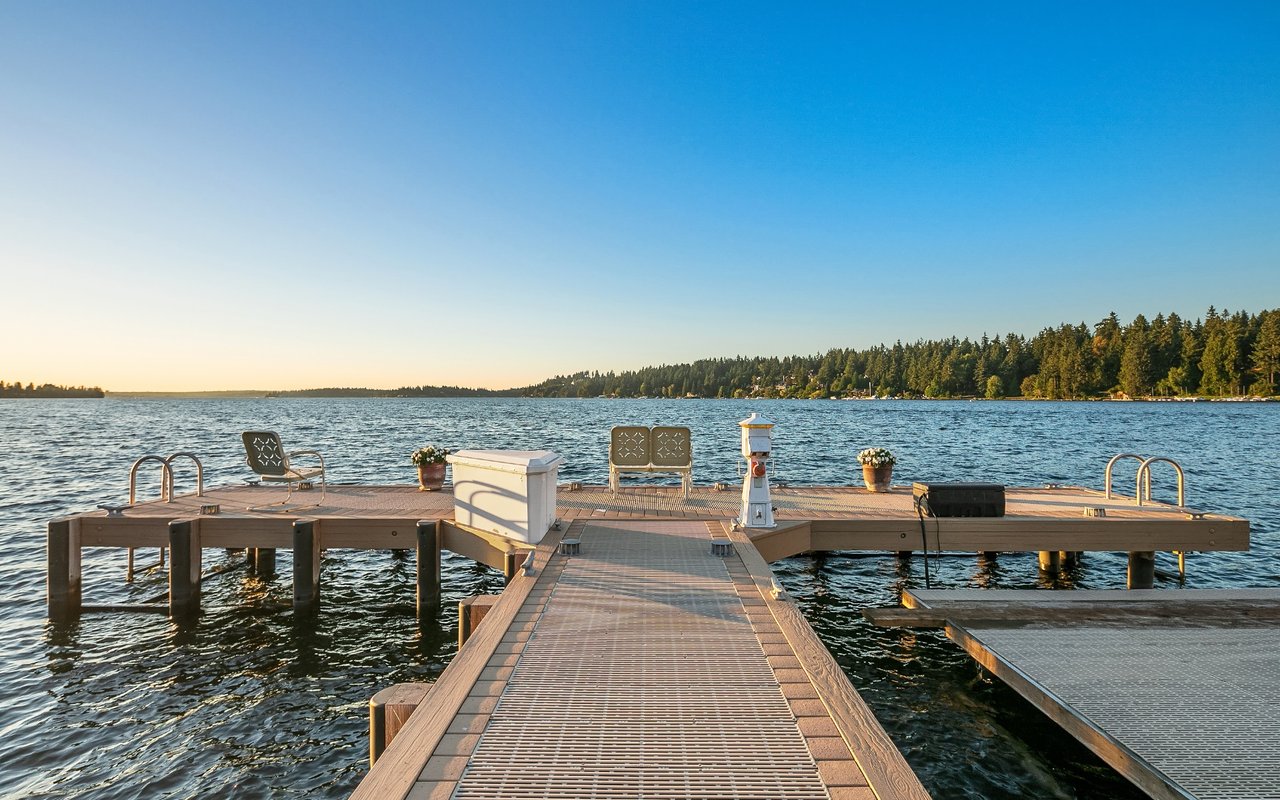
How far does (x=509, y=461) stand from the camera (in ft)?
23.7

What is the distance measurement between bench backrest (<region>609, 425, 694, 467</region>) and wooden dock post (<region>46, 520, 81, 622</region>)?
7730mm

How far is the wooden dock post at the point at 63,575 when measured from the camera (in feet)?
26.6

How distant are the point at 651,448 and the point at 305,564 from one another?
18.0ft

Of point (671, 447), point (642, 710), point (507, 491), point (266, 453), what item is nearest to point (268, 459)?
point (266, 453)

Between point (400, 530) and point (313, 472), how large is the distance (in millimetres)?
2314

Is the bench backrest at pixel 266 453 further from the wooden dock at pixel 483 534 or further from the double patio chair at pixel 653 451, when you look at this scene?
the double patio chair at pixel 653 451

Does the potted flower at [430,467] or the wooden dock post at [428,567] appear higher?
the potted flower at [430,467]

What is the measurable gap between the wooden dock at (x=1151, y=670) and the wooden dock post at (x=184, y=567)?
908 cm

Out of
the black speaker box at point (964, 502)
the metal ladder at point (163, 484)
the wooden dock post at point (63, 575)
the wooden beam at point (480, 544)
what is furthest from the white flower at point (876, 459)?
the wooden dock post at point (63, 575)

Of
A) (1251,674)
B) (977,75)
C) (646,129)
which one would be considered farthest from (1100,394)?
(1251,674)

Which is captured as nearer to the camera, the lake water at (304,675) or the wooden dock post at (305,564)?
the lake water at (304,675)

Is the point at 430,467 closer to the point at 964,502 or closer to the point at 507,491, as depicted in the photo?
the point at 507,491

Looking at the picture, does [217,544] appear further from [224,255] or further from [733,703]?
[224,255]

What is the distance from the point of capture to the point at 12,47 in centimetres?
1162
